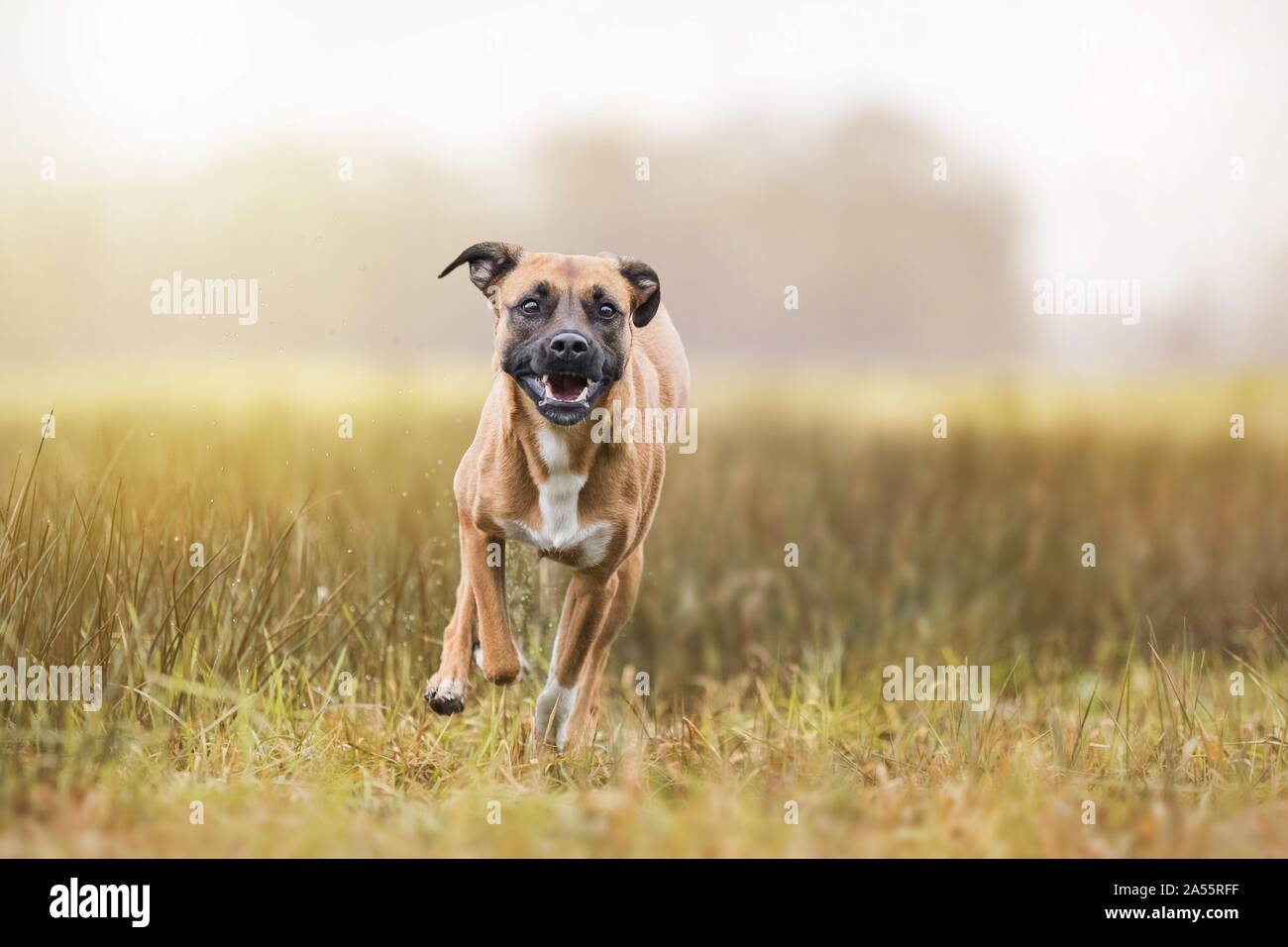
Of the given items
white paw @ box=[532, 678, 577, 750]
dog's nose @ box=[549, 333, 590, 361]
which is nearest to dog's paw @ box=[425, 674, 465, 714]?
white paw @ box=[532, 678, 577, 750]

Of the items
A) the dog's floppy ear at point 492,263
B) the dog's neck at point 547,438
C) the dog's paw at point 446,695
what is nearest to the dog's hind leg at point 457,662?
the dog's paw at point 446,695

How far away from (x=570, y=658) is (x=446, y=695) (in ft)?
2.05

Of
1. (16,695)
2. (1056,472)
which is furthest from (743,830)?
(1056,472)

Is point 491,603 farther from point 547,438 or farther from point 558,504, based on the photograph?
point 547,438

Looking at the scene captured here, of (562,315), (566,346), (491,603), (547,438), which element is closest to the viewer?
(566,346)

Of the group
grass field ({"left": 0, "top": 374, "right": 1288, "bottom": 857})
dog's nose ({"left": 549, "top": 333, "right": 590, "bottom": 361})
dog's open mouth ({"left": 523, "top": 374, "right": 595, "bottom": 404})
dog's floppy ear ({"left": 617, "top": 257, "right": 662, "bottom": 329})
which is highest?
dog's floppy ear ({"left": 617, "top": 257, "right": 662, "bottom": 329})

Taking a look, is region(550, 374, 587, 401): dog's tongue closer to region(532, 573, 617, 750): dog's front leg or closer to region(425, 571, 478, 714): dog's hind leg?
region(532, 573, 617, 750): dog's front leg

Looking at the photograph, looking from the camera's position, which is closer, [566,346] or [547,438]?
[566,346]

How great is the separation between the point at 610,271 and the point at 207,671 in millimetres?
2710

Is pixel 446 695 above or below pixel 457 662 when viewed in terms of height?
below

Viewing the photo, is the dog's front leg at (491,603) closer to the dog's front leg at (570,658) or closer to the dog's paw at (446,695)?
the dog's paw at (446,695)

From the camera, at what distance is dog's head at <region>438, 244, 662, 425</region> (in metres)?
5.57

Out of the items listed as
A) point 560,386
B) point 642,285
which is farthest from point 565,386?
point 642,285

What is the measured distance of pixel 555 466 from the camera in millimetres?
6055
